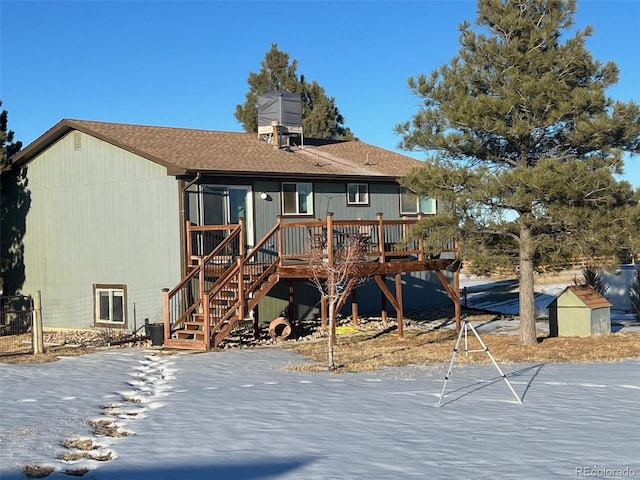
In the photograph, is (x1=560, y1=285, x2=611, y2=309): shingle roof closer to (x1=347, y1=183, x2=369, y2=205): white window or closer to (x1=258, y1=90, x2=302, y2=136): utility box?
(x1=347, y1=183, x2=369, y2=205): white window

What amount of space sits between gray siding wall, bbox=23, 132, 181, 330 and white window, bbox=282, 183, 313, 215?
3.47 meters

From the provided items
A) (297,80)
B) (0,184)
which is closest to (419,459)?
(0,184)

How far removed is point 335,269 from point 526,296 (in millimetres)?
5451

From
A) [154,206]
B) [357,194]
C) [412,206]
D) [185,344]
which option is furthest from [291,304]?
[412,206]

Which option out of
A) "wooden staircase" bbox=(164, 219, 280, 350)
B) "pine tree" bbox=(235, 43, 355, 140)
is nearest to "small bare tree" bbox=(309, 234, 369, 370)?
"wooden staircase" bbox=(164, 219, 280, 350)

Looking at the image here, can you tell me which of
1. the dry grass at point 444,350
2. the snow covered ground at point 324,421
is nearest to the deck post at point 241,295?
the dry grass at point 444,350

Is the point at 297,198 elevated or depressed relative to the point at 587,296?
elevated

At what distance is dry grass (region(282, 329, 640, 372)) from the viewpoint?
15.3 meters

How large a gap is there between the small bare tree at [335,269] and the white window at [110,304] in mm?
6094

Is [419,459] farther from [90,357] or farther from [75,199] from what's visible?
[75,199]

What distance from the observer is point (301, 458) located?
24.4 feet

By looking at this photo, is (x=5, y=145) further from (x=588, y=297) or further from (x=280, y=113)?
(x=588, y=297)

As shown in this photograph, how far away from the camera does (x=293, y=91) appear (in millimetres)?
45531

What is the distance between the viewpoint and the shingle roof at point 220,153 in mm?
19812
